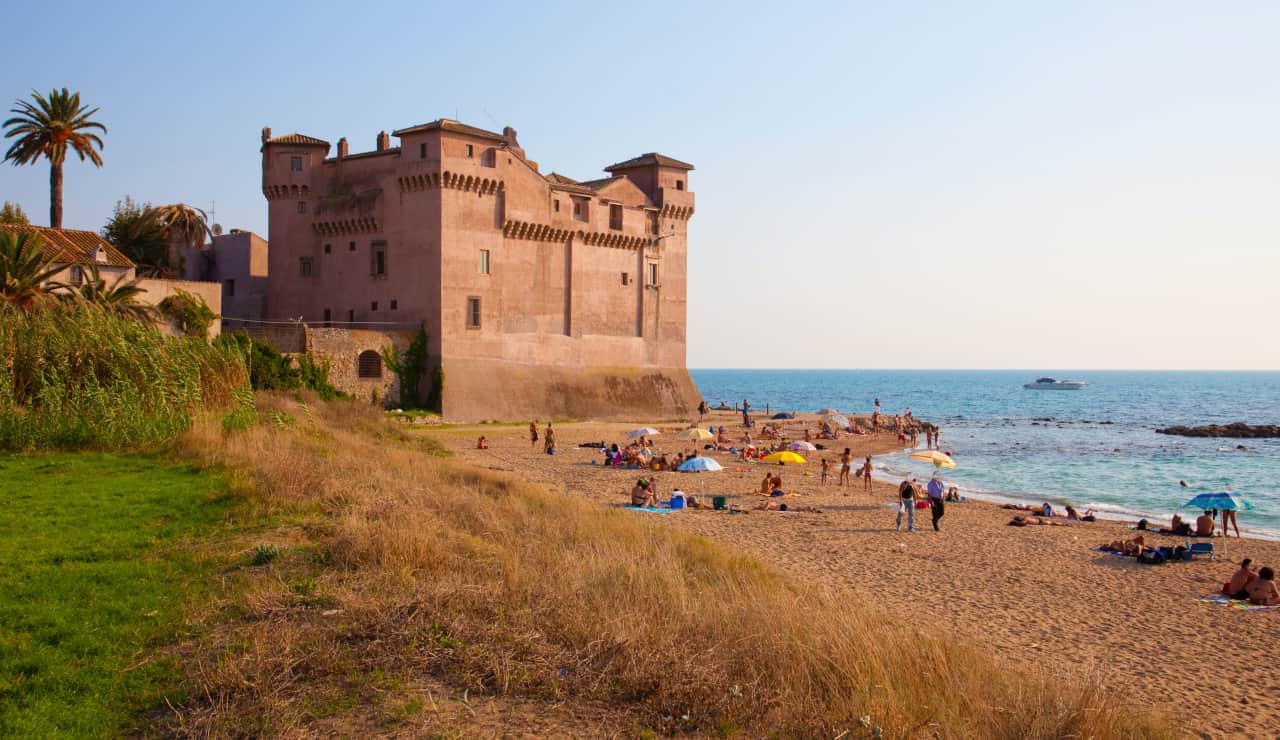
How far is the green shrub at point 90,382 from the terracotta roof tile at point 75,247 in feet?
46.2

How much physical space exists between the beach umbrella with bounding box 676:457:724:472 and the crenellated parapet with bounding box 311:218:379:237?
2098cm

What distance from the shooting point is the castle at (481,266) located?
42.6 meters

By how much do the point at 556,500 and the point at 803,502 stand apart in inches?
410

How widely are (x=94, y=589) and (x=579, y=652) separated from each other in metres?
4.51

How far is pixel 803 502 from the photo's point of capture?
25.8 metres

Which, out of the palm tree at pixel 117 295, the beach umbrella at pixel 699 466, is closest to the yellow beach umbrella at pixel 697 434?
the beach umbrella at pixel 699 466

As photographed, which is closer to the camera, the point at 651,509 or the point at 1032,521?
the point at 651,509

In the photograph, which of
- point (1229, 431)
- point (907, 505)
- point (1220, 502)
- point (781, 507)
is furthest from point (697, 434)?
point (1229, 431)

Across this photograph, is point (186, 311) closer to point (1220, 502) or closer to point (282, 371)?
point (282, 371)

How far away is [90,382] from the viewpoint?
A: 17.9 meters

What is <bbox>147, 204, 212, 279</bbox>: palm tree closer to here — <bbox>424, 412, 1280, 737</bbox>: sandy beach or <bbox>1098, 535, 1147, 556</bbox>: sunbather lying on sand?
<bbox>424, 412, 1280, 737</bbox>: sandy beach

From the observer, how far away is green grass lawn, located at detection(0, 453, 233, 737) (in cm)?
631

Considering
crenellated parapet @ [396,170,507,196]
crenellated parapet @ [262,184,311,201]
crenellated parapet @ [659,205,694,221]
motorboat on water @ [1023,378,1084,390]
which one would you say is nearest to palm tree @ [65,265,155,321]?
crenellated parapet @ [396,170,507,196]

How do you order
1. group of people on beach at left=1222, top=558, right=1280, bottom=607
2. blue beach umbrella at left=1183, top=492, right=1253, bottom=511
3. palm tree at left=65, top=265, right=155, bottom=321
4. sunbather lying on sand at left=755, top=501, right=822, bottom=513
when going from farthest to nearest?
palm tree at left=65, top=265, right=155, bottom=321
sunbather lying on sand at left=755, top=501, right=822, bottom=513
blue beach umbrella at left=1183, top=492, right=1253, bottom=511
group of people on beach at left=1222, top=558, right=1280, bottom=607
